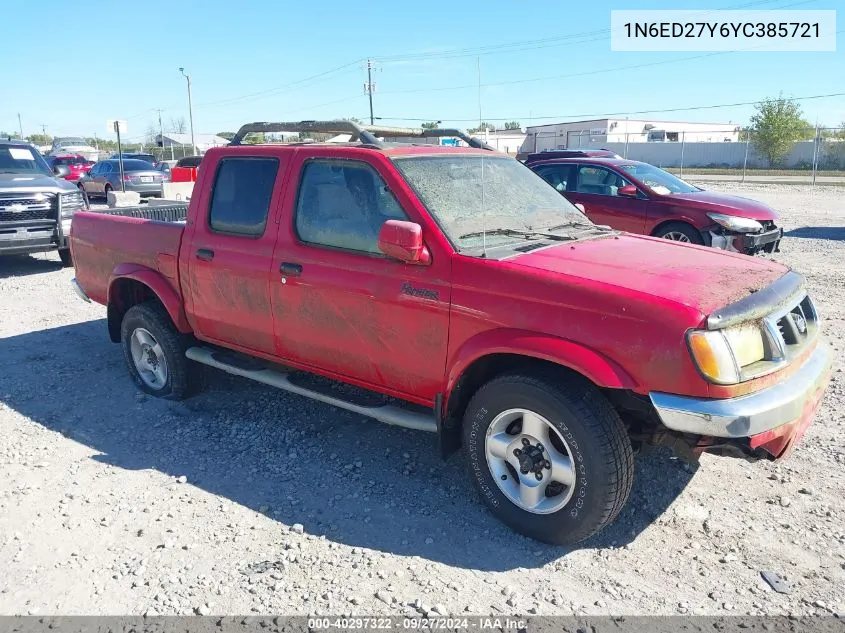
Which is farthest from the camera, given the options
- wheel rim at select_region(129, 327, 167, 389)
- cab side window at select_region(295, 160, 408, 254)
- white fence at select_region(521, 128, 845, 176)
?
white fence at select_region(521, 128, 845, 176)

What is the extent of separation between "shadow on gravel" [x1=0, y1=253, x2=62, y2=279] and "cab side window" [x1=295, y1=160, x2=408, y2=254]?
8322 millimetres

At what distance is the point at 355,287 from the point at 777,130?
45.7m

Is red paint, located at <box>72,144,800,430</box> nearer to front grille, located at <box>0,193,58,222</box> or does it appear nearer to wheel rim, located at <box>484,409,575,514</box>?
wheel rim, located at <box>484,409,575,514</box>

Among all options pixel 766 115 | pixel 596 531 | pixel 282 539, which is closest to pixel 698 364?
pixel 596 531

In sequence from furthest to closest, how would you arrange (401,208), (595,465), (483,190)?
(483,190), (401,208), (595,465)

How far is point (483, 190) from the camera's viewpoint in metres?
4.13

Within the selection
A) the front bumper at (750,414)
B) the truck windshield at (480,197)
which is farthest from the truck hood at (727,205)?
the front bumper at (750,414)

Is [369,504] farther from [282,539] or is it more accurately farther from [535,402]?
[535,402]

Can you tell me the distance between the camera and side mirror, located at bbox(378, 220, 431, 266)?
3479 millimetres

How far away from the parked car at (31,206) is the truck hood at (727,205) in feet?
30.0

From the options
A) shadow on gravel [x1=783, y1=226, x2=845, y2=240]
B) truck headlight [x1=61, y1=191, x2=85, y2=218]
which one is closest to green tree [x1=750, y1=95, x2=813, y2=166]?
shadow on gravel [x1=783, y1=226, x2=845, y2=240]

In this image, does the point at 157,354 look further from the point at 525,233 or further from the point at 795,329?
the point at 795,329

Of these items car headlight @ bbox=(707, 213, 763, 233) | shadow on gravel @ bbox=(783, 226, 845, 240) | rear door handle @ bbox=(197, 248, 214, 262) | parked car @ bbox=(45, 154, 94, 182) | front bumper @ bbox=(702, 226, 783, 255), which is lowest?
shadow on gravel @ bbox=(783, 226, 845, 240)

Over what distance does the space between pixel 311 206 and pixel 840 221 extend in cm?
1533
